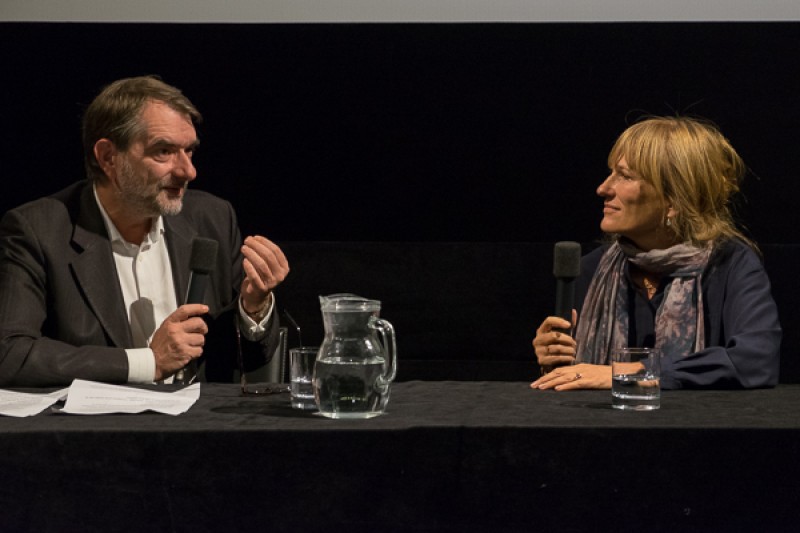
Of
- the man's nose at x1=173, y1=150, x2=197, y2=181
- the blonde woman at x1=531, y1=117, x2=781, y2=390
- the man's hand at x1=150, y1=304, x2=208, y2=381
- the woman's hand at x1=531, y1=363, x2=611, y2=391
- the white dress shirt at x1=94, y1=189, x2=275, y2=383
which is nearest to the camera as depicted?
the woman's hand at x1=531, y1=363, x2=611, y2=391

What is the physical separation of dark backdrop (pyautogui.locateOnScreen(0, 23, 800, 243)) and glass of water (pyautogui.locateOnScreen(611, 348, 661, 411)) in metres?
1.56

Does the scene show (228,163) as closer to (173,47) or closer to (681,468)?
(173,47)

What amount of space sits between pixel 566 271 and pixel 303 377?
719 mm

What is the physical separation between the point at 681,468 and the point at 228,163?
2165mm

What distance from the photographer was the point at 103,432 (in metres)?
1.51

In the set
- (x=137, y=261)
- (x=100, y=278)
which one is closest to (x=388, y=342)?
(x=100, y=278)

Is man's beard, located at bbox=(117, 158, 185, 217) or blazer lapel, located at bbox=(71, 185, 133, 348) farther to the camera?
man's beard, located at bbox=(117, 158, 185, 217)

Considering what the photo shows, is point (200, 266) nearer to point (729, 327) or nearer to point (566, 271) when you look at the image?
point (566, 271)

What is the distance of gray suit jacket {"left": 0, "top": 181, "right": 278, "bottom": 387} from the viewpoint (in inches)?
82.4

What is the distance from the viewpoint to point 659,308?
261cm

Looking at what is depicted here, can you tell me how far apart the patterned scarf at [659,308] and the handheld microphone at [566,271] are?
31 cm

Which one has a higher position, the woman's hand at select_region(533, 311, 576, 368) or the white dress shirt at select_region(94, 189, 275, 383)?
the white dress shirt at select_region(94, 189, 275, 383)

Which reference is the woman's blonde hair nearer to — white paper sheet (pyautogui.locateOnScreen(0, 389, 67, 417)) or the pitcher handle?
the pitcher handle

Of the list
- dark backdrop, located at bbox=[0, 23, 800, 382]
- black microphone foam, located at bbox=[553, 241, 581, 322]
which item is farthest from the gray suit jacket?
black microphone foam, located at bbox=[553, 241, 581, 322]
